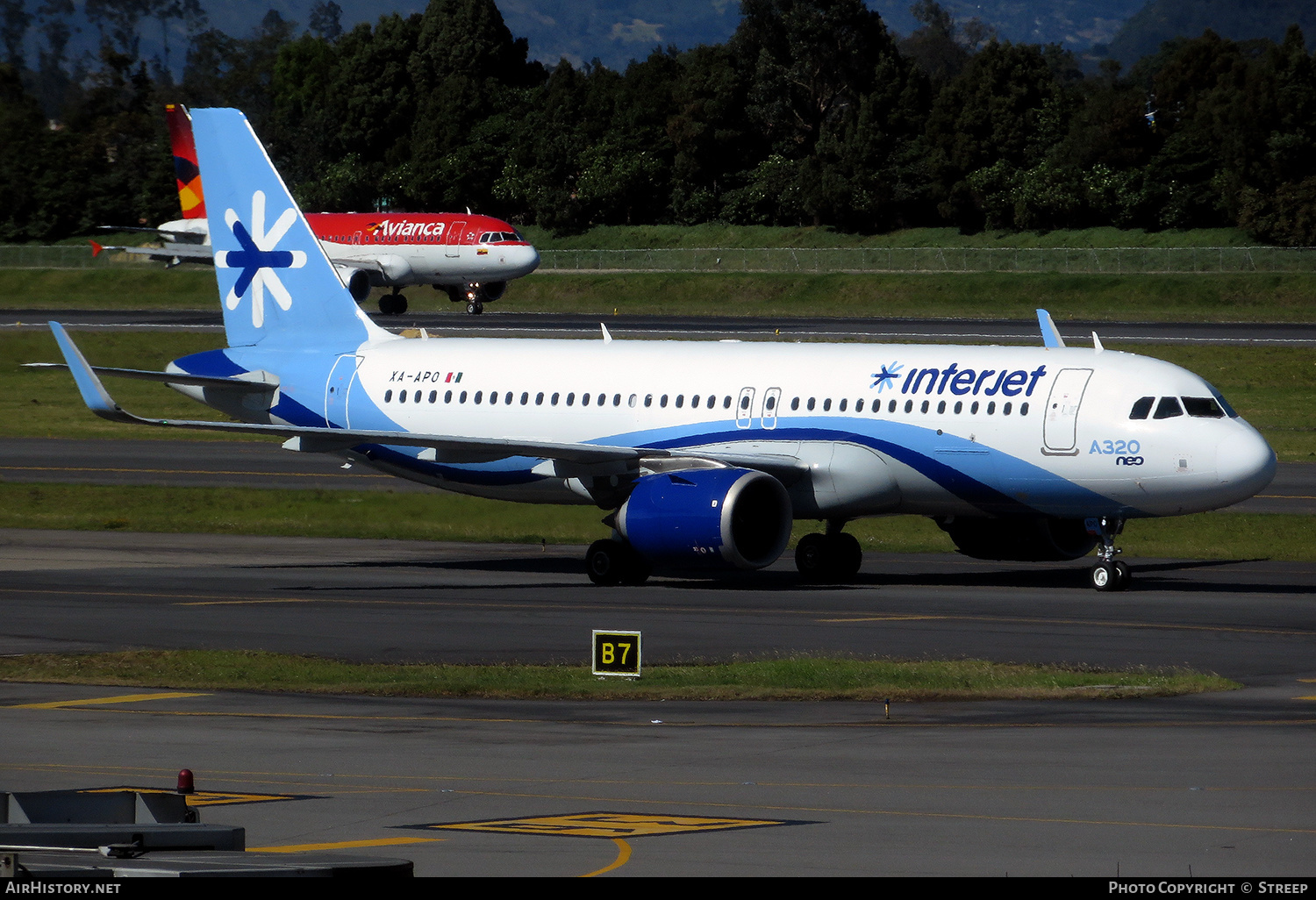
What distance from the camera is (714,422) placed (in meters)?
40.3

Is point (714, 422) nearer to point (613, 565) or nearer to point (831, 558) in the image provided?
point (831, 558)

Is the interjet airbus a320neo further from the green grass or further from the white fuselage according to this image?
the green grass

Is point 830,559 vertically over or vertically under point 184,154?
under

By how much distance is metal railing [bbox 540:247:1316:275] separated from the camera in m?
114

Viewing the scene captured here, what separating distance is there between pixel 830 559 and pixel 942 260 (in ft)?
286

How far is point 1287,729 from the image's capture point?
21688 mm

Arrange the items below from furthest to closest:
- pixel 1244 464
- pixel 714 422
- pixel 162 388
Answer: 1. pixel 162 388
2. pixel 714 422
3. pixel 1244 464

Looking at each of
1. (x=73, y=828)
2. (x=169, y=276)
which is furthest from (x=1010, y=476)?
(x=169, y=276)

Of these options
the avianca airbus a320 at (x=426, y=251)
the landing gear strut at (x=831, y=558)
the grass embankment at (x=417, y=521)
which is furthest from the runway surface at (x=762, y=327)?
the landing gear strut at (x=831, y=558)

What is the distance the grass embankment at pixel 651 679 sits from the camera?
82.1 feet

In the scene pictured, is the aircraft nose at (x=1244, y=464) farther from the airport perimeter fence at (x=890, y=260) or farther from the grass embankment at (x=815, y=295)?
the airport perimeter fence at (x=890, y=260)

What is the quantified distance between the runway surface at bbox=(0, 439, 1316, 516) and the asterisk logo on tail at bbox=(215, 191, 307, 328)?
7459 millimetres

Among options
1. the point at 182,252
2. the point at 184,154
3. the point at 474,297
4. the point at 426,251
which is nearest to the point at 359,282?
the point at 426,251

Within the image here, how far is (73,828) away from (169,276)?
118935 mm
